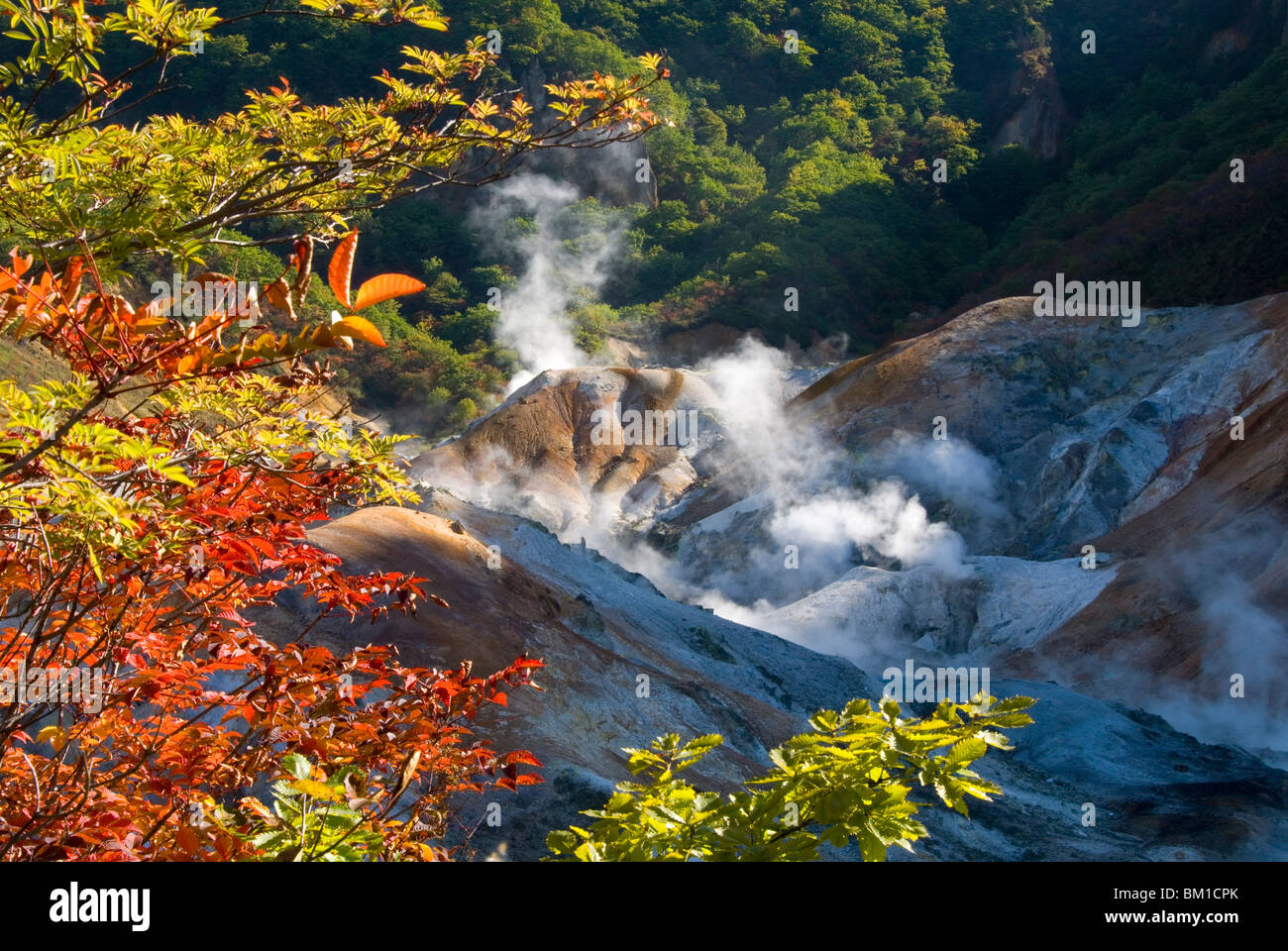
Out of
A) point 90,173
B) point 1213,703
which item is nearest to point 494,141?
point 90,173

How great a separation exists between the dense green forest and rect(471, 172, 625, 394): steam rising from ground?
815mm

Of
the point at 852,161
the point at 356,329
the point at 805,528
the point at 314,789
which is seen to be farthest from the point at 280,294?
the point at 852,161

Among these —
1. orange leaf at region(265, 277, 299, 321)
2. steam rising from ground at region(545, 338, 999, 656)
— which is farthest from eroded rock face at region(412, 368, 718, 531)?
orange leaf at region(265, 277, 299, 321)

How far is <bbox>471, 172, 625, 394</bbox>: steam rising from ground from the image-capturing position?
43.6 meters

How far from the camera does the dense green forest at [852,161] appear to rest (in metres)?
37.3

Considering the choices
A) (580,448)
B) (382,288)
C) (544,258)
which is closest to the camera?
Answer: (382,288)

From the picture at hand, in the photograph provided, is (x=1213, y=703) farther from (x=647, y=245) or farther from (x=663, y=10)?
(x=663, y=10)

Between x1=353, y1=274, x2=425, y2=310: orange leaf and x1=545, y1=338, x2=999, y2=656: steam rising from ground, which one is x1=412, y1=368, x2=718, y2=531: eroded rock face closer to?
x1=545, y1=338, x2=999, y2=656: steam rising from ground

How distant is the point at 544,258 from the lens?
161 ft

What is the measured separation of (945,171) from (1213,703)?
1512 inches

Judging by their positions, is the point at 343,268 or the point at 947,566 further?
the point at 947,566

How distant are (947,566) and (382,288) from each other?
19.5 meters

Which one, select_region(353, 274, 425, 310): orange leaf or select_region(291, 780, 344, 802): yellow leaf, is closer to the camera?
select_region(353, 274, 425, 310): orange leaf

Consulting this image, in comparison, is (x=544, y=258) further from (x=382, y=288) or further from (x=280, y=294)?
(x=382, y=288)
